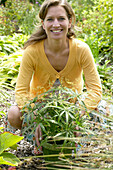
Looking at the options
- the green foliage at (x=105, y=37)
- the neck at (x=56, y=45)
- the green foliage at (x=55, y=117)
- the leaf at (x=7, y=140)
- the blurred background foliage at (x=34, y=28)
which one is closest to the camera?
the green foliage at (x=55, y=117)

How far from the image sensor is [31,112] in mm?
1791

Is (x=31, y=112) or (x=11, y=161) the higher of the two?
(x=31, y=112)

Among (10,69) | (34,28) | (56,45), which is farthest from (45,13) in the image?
(34,28)

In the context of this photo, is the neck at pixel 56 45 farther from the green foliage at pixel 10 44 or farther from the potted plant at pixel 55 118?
the green foliage at pixel 10 44

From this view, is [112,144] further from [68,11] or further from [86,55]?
[68,11]

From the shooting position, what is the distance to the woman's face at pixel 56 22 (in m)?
2.20

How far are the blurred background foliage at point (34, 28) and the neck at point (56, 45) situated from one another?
2.92 feet

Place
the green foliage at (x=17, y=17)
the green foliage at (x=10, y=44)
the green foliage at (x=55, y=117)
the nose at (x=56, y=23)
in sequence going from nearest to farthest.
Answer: the green foliage at (x=55, y=117) < the nose at (x=56, y=23) < the green foliage at (x=10, y=44) < the green foliage at (x=17, y=17)

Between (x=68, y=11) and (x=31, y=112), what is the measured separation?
1.03m

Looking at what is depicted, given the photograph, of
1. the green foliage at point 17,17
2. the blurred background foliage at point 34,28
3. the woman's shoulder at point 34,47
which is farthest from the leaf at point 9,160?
the green foliage at point 17,17

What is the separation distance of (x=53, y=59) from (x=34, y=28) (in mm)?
2684

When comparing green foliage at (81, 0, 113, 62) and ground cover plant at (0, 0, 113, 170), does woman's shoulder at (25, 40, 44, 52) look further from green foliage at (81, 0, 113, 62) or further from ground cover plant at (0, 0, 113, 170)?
green foliage at (81, 0, 113, 62)

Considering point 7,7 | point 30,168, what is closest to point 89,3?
point 7,7

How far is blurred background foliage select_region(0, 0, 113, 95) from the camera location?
4125mm
